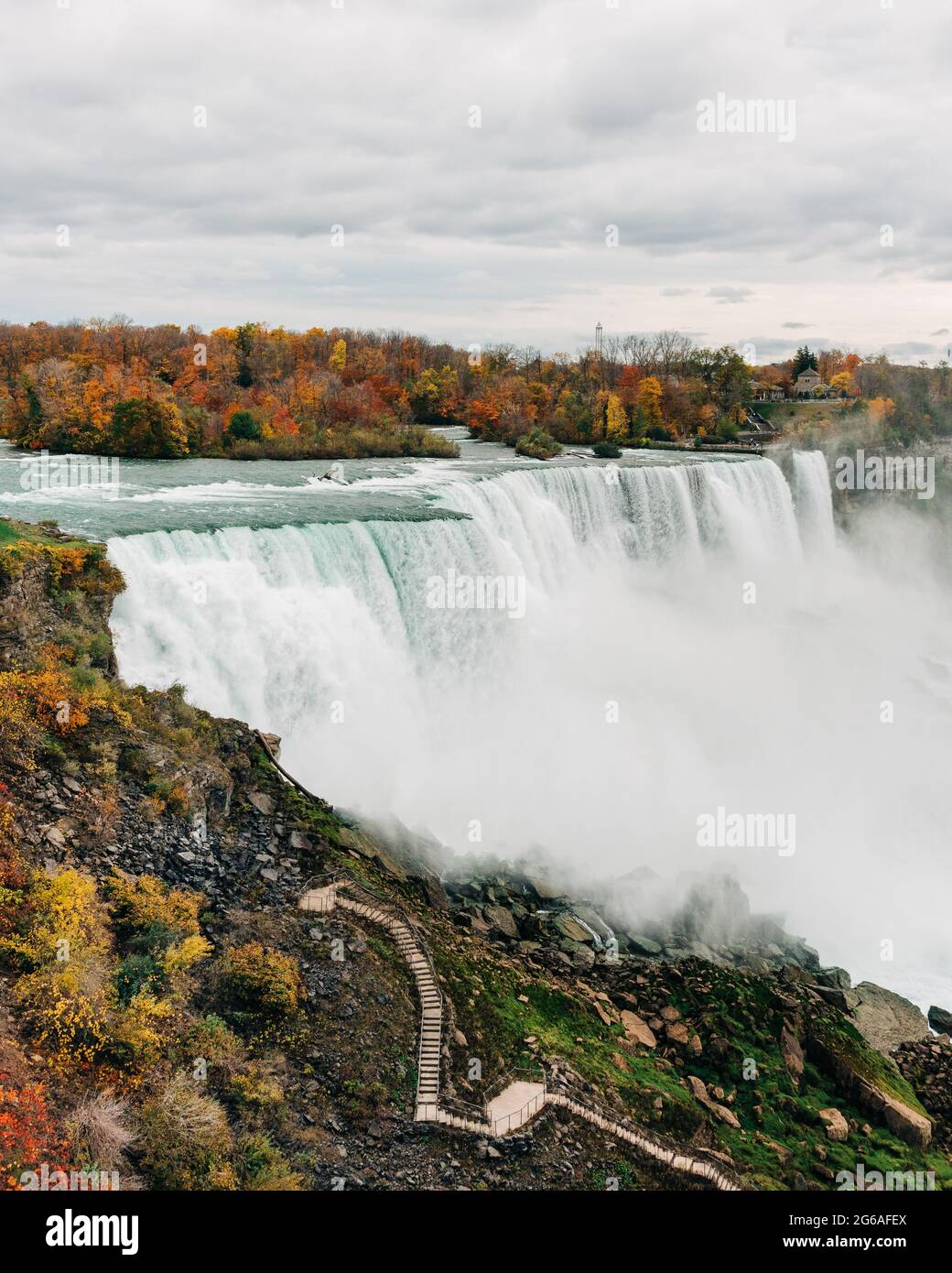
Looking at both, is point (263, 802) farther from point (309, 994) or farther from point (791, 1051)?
point (791, 1051)

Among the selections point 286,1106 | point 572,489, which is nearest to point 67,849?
point 286,1106

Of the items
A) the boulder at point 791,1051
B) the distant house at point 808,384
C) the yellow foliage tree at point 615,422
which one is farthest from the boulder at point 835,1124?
the distant house at point 808,384

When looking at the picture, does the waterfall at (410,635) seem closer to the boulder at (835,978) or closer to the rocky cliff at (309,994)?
the rocky cliff at (309,994)

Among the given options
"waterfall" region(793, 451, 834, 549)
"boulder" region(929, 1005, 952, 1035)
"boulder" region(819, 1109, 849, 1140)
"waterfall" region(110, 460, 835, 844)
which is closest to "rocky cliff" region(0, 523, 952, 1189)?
"boulder" region(819, 1109, 849, 1140)

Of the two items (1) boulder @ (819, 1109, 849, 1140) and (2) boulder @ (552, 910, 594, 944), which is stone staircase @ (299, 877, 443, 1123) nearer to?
(2) boulder @ (552, 910, 594, 944)

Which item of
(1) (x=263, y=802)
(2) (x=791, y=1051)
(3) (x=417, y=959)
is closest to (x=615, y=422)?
(1) (x=263, y=802)
